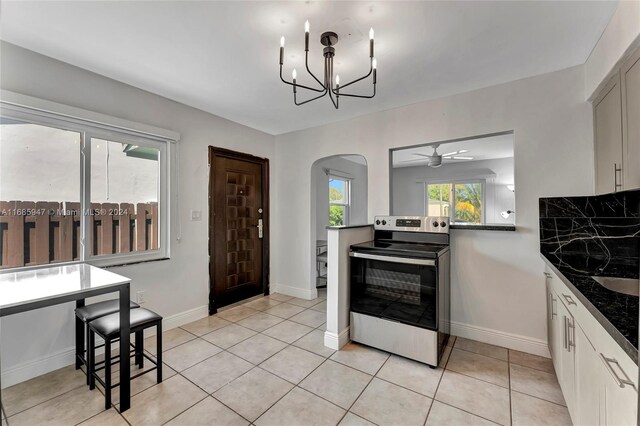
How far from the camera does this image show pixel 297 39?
6.82 feet

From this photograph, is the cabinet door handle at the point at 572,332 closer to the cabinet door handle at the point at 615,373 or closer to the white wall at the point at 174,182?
the cabinet door handle at the point at 615,373

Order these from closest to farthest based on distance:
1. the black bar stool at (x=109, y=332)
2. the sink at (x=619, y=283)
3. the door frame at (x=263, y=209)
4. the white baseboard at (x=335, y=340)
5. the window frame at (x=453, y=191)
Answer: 1. the sink at (x=619, y=283)
2. the black bar stool at (x=109, y=332)
3. the white baseboard at (x=335, y=340)
4. the door frame at (x=263, y=209)
5. the window frame at (x=453, y=191)

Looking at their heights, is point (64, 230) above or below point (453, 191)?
below

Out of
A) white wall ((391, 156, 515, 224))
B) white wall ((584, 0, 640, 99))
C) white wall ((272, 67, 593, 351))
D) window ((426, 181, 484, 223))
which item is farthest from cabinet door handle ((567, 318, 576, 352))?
window ((426, 181, 484, 223))

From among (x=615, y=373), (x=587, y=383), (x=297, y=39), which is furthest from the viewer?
(x=297, y=39)

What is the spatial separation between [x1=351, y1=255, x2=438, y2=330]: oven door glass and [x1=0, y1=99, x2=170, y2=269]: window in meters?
2.08

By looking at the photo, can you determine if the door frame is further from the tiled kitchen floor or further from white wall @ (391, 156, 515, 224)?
white wall @ (391, 156, 515, 224)

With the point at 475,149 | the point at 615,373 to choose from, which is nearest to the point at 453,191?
the point at 475,149

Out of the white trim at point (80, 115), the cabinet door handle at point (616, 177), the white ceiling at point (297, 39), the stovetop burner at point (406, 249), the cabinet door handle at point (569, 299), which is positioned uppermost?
the white ceiling at point (297, 39)

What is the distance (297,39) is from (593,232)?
8.89ft

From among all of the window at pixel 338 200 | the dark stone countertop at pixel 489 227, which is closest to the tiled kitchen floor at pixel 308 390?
the dark stone countertop at pixel 489 227

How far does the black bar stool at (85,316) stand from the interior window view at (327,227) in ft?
0.06

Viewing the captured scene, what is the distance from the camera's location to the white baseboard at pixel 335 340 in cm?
263

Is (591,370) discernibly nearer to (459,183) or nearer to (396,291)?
(396,291)
